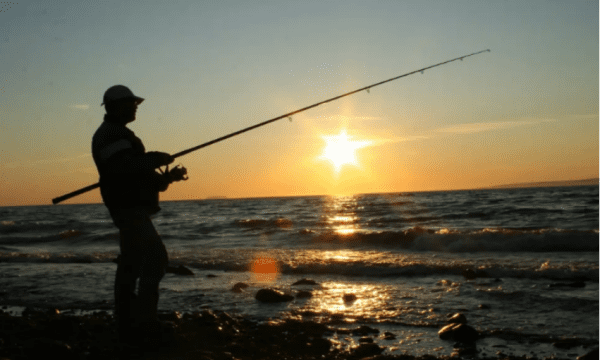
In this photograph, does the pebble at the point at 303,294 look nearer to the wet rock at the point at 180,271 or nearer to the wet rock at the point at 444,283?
the wet rock at the point at 444,283

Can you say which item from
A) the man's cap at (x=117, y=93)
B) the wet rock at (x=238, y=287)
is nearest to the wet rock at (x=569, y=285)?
the wet rock at (x=238, y=287)

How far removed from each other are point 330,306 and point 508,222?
16.4 meters

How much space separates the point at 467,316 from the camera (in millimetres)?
5824

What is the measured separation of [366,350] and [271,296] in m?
2.58

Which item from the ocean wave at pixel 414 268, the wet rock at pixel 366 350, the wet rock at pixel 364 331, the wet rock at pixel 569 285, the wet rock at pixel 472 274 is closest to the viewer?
the wet rock at pixel 366 350

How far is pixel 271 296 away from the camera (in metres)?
6.86

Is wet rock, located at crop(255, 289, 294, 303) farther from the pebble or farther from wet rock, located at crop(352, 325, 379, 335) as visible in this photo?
wet rock, located at crop(352, 325, 379, 335)

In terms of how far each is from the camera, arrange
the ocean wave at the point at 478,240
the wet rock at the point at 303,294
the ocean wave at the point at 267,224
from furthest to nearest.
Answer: the ocean wave at the point at 267,224
the ocean wave at the point at 478,240
the wet rock at the point at 303,294

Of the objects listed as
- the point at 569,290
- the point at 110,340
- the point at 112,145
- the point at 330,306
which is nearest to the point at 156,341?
the point at 110,340

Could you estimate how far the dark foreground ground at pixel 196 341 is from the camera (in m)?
4.12

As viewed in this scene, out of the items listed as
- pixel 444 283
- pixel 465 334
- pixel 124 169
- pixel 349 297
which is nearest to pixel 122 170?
pixel 124 169

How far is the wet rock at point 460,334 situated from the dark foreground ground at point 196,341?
248 millimetres

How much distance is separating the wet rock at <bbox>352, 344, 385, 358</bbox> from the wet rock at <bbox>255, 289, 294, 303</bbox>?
7.91 feet

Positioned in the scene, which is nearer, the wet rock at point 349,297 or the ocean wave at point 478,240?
the wet rock at point 349,297
